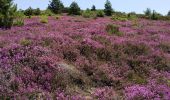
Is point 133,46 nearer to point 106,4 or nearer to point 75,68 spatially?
point 75,68

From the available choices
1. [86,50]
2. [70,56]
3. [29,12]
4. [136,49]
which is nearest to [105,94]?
[70,56]

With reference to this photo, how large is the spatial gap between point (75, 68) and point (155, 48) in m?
6.87

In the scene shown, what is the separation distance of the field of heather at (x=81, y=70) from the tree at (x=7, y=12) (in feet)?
29.1

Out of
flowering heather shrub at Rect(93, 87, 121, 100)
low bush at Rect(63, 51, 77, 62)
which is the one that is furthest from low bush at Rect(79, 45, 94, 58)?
flowering heather shrub at Rect(93, 87, 121, 100)

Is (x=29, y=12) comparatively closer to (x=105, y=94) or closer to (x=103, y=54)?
(x=103, y=54)

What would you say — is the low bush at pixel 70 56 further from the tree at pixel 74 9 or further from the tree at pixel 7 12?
the tree at pixel 74 9

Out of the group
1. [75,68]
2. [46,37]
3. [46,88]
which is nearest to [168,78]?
[75,68]

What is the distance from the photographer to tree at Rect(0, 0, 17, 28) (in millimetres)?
27500

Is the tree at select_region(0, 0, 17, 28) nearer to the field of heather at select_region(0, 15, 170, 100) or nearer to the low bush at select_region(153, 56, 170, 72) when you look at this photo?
the field of heather at select_region(0, 15, 170, 100)

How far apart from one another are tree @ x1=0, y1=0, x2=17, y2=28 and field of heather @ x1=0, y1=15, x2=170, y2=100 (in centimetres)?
888

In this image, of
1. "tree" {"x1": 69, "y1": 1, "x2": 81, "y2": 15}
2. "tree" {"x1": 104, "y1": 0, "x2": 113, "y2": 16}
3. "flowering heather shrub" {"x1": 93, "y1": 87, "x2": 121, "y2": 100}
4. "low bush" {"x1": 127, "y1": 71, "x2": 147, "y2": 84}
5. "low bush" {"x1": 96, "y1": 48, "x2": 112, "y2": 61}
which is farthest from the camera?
"tree" {"x1": 104, "y1": 0, "x2": 113, "y2": 16}

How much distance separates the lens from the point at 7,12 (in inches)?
1128

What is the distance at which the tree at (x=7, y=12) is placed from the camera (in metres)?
27.5

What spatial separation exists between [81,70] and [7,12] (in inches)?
593
